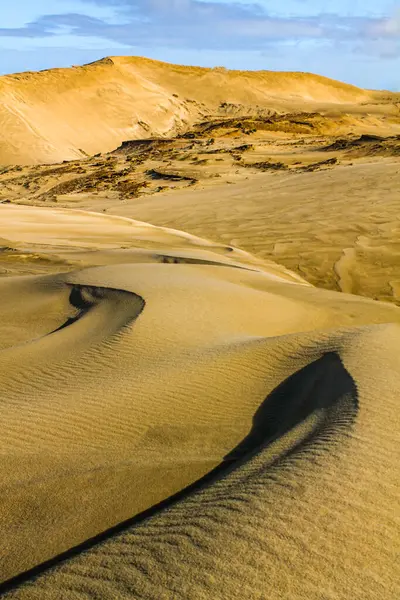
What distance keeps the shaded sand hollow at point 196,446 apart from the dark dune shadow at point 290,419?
A: 0.01 m

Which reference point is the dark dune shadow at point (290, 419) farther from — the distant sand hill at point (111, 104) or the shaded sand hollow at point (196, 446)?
the distant sand hill at point (111, 104)

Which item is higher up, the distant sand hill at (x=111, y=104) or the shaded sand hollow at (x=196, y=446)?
the distant sand hill at (x=111, y=104)

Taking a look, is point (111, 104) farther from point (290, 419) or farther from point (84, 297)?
point (290, 419)

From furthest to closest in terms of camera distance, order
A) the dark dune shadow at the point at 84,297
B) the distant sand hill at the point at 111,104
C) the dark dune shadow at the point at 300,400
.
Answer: the distant sand hill at the point at 111,104, the dark dune shadow at the point at 84,297, the dark dune shadow at the point at 300,400

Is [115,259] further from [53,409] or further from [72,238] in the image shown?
[53,409]

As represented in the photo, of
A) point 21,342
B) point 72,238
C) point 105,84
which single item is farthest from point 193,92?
point 21,342

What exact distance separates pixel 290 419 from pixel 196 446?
45 cm

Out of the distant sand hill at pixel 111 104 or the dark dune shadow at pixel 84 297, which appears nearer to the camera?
the dark dune shadow at pixel 84 297

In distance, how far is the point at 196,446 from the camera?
9.12ft

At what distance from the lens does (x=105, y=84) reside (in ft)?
125

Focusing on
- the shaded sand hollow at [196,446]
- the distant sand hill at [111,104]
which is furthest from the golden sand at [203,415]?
the distant sand hill at [111,104]

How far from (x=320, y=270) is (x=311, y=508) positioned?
19.4ft

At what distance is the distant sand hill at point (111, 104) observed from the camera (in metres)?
32.3

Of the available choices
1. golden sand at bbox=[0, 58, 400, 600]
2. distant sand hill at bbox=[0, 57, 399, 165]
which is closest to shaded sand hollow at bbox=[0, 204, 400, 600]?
golden sand at bbox=[0, 58, 400, 600]
